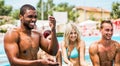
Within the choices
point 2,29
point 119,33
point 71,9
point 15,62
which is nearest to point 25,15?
point 15,62

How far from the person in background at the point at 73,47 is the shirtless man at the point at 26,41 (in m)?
2.59

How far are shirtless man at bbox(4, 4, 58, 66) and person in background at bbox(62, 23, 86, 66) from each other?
8.49 ft

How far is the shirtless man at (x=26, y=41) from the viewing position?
13.1 feet

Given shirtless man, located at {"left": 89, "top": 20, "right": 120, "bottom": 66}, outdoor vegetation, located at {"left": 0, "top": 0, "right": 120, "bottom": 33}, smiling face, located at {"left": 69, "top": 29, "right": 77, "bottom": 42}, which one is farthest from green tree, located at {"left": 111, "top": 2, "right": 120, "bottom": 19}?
shirtless man, located at {"left": 89, "top": 20, "right": 120, "bottom": 66}

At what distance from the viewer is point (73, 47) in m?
7.14

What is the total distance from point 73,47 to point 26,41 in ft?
9.85

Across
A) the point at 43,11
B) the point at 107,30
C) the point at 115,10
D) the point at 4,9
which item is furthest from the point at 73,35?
the point at 43,11

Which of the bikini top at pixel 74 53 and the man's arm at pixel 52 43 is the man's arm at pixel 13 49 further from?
the bikini top at pixel 74 53

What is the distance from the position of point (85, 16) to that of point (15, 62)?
68159 mm

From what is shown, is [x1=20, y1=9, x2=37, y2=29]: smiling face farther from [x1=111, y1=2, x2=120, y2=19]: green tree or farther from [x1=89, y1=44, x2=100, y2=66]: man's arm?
[x1=111, y1=2, x2=120, y2=19]: green tree

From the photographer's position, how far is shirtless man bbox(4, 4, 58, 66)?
3.98 meters

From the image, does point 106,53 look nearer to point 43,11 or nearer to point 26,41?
point 26,41

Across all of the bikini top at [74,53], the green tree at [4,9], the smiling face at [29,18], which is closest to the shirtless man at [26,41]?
the smiling face at [29,18]

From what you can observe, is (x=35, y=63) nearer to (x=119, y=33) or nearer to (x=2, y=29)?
(x=119, y=33)
